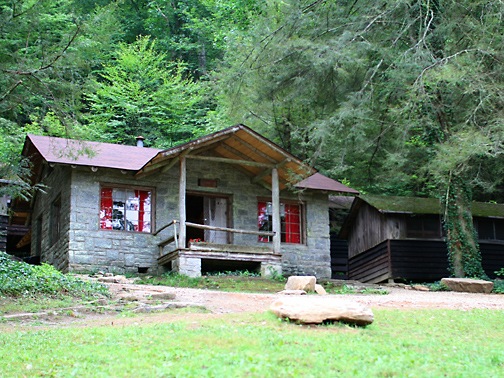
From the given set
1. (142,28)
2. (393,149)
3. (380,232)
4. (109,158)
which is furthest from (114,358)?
(142,28)

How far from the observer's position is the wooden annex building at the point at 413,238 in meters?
24.3

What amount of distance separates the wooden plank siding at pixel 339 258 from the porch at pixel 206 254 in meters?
5.83

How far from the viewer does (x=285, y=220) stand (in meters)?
24.0

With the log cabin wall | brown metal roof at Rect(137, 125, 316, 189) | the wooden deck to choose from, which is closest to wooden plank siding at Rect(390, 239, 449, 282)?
the log cabin wall

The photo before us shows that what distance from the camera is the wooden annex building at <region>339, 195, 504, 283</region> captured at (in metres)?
24.3

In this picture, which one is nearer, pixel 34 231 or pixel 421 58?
pixel 421 58

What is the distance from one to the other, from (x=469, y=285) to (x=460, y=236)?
9.67ft

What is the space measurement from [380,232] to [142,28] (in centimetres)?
2316

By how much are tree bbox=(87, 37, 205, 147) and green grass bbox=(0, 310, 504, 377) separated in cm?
2216

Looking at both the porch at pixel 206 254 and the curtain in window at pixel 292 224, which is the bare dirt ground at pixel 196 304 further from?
the curtain in window at pixel 292 224

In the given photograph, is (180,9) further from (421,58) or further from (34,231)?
(421,58)

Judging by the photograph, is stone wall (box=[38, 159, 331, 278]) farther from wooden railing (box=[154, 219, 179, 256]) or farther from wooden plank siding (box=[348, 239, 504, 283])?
wooden plank siding (box=[348, 239, 504, 283])

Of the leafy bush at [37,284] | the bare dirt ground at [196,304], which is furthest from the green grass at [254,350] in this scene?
the leafy bush at [37,284]

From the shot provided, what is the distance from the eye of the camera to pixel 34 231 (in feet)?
85.0
